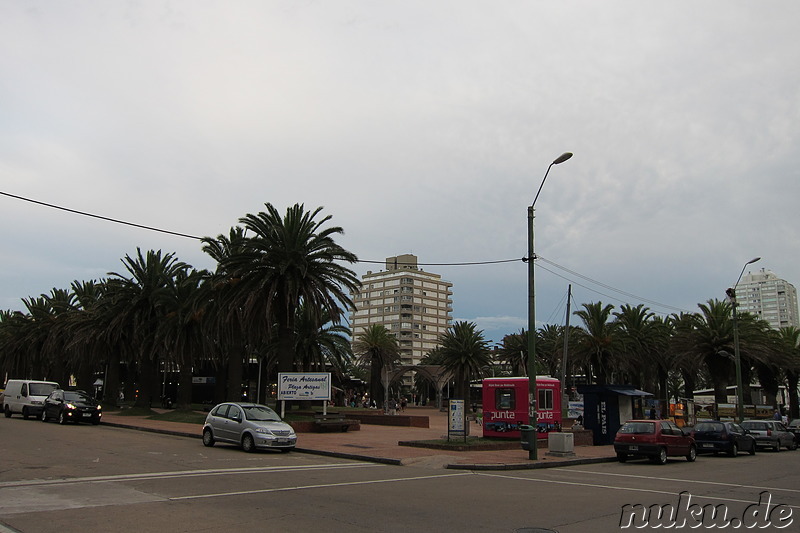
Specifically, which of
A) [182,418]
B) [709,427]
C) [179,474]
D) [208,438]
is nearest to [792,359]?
[709,427]

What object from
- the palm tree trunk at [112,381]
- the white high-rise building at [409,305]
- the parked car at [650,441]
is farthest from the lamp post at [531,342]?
the white high-rise building at [409,305]

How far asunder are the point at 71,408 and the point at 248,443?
51.1ft

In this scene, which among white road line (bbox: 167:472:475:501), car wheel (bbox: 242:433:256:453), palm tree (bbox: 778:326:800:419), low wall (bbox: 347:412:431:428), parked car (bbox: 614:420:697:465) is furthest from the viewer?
palm tree (bbox: 778:326:800:419)

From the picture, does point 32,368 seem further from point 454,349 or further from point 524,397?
point 524,397

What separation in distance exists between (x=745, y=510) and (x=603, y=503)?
2.39 m

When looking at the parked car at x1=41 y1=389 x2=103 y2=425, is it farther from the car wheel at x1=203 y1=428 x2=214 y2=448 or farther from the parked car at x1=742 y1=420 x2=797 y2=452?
the parked car at x1=742 y1=420 x2=797 y2=452

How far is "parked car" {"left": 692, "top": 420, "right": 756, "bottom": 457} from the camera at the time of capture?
2538 centimetres

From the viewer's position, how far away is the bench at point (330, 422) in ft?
98.1

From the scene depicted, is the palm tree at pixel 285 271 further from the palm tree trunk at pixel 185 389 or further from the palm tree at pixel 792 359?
the palm tree at pixel 792 359

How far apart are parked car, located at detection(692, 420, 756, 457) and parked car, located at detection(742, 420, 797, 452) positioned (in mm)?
4709

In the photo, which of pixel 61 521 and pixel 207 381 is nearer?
pixel 61 521

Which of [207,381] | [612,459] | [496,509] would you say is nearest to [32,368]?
[207,381]

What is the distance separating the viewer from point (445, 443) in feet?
75.6

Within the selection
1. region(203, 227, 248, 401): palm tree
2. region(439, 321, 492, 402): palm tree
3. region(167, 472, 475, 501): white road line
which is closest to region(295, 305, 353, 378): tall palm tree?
region(203, 227, 248, 401): palm tree
